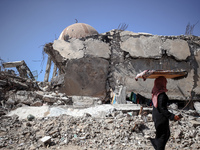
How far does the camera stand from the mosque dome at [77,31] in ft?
27.3

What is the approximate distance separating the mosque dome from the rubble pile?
5964 millimetres

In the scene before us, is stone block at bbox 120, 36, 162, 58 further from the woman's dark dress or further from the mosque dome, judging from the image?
the mosque dome

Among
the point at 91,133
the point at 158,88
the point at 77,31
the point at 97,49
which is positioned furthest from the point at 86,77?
the point at 77,31

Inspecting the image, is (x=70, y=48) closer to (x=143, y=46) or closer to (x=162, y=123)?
(x=143, y=46)

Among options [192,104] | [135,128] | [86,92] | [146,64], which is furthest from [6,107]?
[192,104]

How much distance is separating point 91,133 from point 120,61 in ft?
10.7

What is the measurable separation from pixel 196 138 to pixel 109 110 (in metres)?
1.65

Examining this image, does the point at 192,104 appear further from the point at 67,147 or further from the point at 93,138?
the point at 67,147

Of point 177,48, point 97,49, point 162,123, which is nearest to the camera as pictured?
point 162,123

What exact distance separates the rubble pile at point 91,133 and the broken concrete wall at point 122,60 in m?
2.08

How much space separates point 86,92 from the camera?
16.8 ft

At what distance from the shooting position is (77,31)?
27.7 ft

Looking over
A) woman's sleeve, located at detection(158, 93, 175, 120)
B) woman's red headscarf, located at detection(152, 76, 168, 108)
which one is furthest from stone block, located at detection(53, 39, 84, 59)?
woman's sleeve, located at detection(158, 93, 175, 120)

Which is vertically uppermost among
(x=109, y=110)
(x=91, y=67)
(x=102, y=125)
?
(x=91, y=67)
